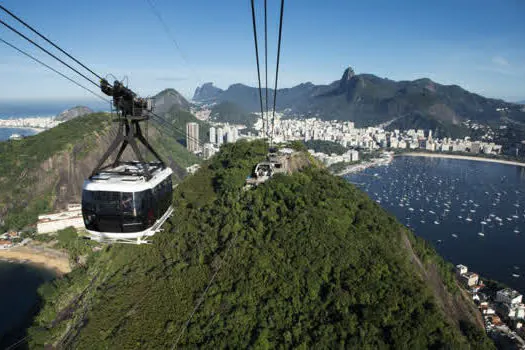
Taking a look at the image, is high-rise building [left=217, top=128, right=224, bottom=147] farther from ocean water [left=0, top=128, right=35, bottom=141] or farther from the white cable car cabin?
the white cable car cabin

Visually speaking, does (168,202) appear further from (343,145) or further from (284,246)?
(343,145)


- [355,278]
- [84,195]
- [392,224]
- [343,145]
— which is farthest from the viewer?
[343,145]

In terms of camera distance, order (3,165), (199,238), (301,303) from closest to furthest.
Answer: (301,303) < (199,238) < (3,165)

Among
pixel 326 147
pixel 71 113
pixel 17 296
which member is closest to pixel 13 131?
pixel 71 113

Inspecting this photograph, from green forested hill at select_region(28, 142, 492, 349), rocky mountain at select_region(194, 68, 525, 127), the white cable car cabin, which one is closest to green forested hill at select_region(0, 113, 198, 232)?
green forested hill at select_region(28, 142, 492, 349)

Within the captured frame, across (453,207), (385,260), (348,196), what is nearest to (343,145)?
(453,207)

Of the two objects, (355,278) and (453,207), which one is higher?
(355,278)

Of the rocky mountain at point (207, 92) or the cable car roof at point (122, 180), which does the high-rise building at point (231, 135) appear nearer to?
the cable car roof at point (122, 180)
